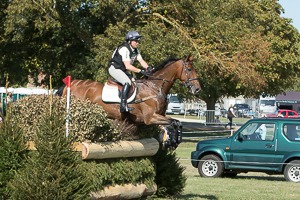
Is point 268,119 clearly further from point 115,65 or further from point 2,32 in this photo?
point 2,32

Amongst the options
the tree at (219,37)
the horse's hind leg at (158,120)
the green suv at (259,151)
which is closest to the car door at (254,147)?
the green suv at (259,151)

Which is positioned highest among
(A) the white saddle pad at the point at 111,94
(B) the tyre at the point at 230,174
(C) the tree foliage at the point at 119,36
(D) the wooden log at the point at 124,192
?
(C) the tree foliage at the point at 119,36

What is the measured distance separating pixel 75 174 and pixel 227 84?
167 ft

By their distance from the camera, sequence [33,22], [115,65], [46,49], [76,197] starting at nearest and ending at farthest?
1. [76,197]
2. [115,65]
3. [33,22]
4. [46,49]

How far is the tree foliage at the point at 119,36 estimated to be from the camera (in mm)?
36094

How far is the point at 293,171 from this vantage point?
68.6 feet

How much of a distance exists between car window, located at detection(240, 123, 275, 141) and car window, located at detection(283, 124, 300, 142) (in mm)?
373

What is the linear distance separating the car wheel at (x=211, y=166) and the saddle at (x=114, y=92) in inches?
305

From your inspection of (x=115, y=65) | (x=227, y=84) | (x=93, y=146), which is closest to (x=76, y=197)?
(x=93, y=146)

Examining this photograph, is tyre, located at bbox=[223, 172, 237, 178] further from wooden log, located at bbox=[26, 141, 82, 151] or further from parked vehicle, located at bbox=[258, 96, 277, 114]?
parked vehicle, located at bbox=[258, 96, 277, 114]

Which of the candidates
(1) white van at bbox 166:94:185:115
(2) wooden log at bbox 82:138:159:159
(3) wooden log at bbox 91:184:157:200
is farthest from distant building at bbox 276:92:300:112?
(3) wooden log at bbox 91:184:157:200

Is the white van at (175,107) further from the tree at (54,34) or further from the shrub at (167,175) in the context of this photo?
the shrub at (167,175)

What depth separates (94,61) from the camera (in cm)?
3953

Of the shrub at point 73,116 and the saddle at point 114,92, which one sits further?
the saddle at point 114,92
